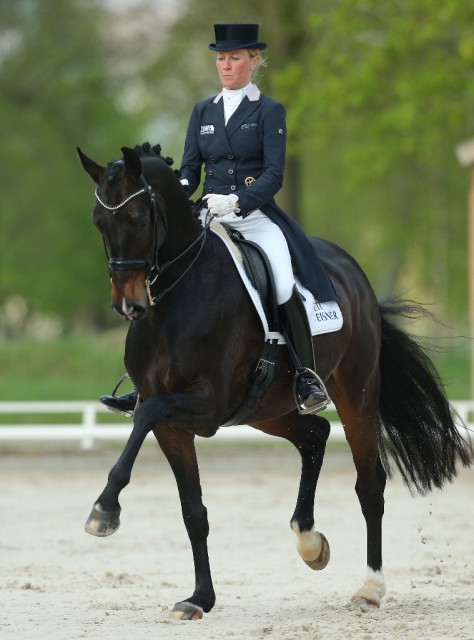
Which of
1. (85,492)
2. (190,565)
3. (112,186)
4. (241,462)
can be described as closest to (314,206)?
(241,462)

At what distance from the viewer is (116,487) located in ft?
19.7

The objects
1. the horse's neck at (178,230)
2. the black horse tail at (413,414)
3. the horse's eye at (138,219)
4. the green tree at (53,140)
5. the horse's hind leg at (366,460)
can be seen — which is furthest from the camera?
the green tree at (53,140)

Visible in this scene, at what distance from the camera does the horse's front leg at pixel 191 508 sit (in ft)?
22.2

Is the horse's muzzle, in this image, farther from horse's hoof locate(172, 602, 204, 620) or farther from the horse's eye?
horse's hoof locate(172, 602, 204, 620)

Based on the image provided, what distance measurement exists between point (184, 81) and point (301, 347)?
22.0m

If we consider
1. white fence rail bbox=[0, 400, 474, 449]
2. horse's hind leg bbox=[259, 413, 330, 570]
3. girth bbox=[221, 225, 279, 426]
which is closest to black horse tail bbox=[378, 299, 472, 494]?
horse's hind leg bbox=[259, 413, 330, 570]

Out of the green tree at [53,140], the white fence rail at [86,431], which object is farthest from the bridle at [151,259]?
the green tree at [53,140]

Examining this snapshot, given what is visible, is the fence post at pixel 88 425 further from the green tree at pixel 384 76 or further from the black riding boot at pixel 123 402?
the black riding boot at pixel 123 402

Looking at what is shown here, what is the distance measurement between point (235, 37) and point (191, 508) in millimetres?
2506

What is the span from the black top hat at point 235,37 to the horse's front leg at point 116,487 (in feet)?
6.52

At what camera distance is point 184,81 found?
1117 inches

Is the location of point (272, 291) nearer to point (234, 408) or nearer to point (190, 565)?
point (234, 408)

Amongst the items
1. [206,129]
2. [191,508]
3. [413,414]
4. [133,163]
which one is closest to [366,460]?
[413,414]

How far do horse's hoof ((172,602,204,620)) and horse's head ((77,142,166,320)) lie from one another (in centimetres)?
168
